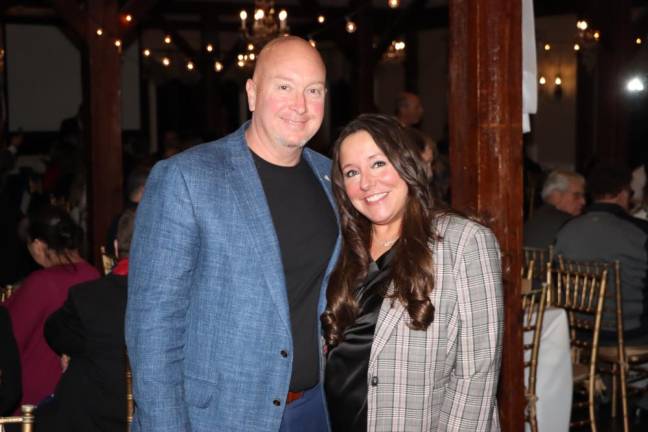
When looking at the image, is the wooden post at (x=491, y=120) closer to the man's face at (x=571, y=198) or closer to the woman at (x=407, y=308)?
the woman at (x=407, y=308)

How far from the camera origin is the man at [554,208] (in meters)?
5.95

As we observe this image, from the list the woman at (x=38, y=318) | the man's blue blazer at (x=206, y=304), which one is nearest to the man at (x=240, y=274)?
the man's blue blazer at (x=206, y=304)

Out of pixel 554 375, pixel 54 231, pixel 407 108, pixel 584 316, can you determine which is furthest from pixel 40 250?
pixel 407 108

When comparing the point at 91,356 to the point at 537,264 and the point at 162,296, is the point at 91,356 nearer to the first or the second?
the point at 162,296

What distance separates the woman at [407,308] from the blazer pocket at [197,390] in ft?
1.06

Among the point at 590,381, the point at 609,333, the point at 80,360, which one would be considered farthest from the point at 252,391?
the point at 609,333

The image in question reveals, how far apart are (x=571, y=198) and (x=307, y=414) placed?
167 inches

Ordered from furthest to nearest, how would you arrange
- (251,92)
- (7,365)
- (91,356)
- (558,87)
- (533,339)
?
(558,87)
(533,339)
(91,356)
(7,365)
(251,92)

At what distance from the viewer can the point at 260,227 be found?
2.19 metres

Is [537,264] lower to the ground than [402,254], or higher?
lower

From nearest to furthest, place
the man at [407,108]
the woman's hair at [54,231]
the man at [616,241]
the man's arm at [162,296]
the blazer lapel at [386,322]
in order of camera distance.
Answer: the man's arm at [162,296] < the blazer lapel at [386,322] < the woman's hair at [54,231] < the man at [616,241] < the man at [407,108]

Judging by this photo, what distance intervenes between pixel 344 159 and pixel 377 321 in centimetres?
42

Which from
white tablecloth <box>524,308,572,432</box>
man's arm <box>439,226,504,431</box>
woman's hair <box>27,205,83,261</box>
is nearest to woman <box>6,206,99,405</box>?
woman's hair <box>27,205,83,261</box>

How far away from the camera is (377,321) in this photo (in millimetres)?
2230
